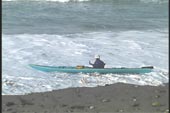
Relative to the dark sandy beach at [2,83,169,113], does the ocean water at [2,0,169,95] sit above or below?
above

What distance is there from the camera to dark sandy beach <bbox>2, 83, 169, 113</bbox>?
963 cm

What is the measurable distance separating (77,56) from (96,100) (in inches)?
226

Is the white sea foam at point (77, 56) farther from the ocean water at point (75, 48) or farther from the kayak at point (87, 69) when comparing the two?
the kayak at point (87, 69)

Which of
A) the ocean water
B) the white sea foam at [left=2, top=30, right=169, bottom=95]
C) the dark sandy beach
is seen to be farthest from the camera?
the ocean water

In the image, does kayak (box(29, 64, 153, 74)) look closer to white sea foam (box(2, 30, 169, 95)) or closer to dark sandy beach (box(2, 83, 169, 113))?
white sea foam (box(2, 30, 169, 95))

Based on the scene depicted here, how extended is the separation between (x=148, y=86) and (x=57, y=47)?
633 cm

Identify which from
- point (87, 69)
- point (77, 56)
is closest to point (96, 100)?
point (87, 69)

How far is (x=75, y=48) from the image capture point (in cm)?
1769

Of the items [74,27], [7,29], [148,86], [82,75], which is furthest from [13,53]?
[74,27]

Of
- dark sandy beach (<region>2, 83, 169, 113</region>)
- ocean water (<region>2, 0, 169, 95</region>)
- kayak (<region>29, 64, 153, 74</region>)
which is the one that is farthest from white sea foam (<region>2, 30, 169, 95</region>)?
dark sandy beach (<region>2, 83, 169, 113</region>)

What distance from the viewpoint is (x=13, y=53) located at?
53.1 feet

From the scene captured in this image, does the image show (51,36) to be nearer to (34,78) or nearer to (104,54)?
(104,54)

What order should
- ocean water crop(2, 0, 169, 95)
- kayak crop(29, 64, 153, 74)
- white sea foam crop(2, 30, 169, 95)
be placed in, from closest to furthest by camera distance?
white sea foam crop(2, 30, 169, 95) → ocean water crop(2, 0, 169, 95) → kayak crop(29, 64, 153, 74)

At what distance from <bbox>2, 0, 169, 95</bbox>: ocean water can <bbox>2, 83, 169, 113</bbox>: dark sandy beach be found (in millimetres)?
711
